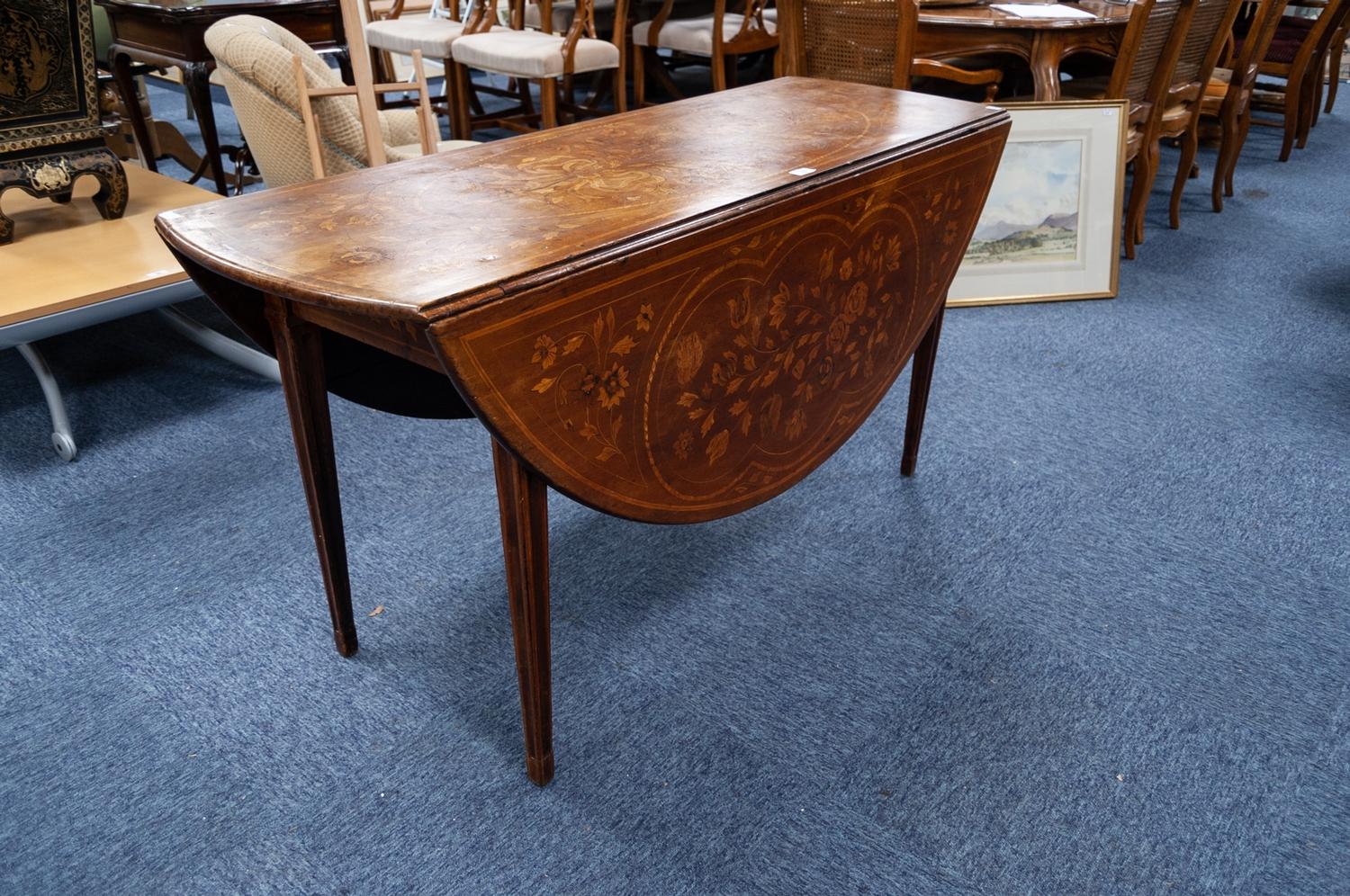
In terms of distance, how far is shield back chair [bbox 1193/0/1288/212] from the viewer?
3.20 metres

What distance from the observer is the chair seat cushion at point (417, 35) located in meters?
3.91

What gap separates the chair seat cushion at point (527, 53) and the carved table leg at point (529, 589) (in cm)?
271

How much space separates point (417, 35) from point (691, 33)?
3.79ft

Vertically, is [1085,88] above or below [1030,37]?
below

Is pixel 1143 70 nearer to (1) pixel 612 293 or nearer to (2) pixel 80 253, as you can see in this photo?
(1) pixel 612 293

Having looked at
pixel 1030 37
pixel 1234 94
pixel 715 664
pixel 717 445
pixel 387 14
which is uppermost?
pixel 387 14

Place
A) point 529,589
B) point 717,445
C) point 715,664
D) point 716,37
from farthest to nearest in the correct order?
point 716,37
point 715,664
point 717,445
point 529,589

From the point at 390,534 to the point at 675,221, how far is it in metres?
0.99

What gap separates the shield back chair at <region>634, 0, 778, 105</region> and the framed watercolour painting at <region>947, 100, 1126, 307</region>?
1471 millimetres

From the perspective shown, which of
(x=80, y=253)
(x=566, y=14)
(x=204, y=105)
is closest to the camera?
(x=80, y=253)

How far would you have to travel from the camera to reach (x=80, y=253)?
2.15m

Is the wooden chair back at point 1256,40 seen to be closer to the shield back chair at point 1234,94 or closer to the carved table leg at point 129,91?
the shield back chair at point 1234,94

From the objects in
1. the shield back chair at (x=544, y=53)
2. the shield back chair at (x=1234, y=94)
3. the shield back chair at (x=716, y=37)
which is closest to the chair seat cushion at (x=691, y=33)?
the shield back chair at (x=716, y=37)

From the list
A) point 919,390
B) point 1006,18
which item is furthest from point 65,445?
point 1006,18
